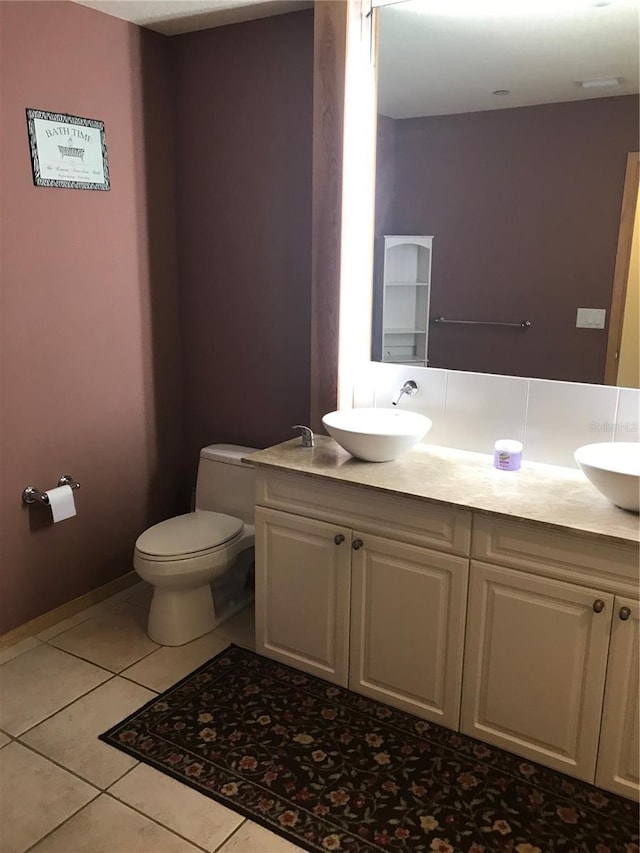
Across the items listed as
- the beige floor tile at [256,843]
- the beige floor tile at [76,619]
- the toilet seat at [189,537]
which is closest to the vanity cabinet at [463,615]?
the toilet seat at [189,537]

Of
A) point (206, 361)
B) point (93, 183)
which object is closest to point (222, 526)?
point (206, 361)

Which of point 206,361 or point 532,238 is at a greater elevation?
point 532,238

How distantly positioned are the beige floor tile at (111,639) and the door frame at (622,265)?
1949 millimetres

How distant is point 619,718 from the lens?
190 centimetres

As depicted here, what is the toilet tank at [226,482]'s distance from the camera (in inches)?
118

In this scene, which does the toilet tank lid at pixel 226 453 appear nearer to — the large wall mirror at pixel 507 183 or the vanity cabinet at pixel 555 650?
the large wall mirror at pixel 507 183

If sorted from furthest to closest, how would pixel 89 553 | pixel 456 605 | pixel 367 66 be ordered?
pixel 89 553
pixel 367 66
pixel 456 605

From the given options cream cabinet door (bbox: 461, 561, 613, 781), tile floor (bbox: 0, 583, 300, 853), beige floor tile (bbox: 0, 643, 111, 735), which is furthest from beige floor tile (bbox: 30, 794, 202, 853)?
cream cabinet door (bbox: 461, 561, 613, 781)

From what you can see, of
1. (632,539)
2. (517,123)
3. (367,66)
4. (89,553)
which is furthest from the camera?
(89,553)

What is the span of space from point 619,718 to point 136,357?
2273 millimetres

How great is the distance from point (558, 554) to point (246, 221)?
189cm

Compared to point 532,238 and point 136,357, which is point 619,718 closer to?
point 532,238

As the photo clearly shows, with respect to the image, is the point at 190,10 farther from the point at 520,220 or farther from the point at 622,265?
the point at 622,265

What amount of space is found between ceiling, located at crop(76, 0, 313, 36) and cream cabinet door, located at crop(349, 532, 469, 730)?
1.98m
